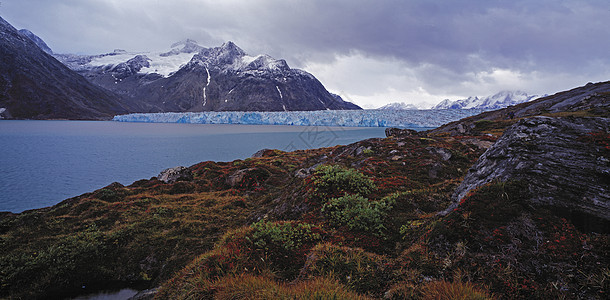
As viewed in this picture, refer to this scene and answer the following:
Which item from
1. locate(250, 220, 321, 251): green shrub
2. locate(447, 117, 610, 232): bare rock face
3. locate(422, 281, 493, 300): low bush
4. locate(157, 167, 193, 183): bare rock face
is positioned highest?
locate(447, 117, 610, 232): bare rock face

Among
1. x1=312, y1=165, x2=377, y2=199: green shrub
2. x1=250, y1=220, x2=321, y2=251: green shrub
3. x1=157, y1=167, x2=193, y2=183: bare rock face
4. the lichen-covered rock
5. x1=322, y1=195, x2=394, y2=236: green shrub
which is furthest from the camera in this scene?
the lichen-covered rock

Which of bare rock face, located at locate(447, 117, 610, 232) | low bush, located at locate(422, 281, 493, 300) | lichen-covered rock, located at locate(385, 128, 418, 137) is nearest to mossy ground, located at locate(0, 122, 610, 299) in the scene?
low bush, located at locate(422, 281, 493, 300)

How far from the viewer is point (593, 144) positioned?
6.76 meters

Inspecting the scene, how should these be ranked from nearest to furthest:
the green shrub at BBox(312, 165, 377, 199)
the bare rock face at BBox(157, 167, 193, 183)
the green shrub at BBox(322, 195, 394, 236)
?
the green shrub at BBox(322, 195, 394, 236)
the green shrub at BBox(312, 165, 377, 199)
the bare rock face at BBox(157, 167, 193, 183)

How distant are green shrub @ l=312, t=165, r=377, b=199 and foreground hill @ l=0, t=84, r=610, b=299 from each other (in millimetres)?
62

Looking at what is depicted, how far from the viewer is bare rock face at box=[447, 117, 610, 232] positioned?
17.0ft

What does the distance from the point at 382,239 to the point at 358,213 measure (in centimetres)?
128

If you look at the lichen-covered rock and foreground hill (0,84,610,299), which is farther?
the lichen-covered rock

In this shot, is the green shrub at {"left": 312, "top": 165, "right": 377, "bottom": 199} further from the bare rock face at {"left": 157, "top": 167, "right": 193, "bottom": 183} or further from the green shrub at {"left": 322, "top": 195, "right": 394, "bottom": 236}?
the bare rock face at {"left": 157, "top": 167, "right": 193, "bottom": 183}

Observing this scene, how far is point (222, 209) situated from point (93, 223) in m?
6.91

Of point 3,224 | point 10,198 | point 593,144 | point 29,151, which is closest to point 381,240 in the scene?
point 593,144

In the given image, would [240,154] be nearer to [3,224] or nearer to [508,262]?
[3,224]

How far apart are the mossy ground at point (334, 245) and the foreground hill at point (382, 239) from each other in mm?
35

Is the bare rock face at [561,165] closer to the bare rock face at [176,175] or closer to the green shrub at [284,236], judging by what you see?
the green shrub at [284,236]
